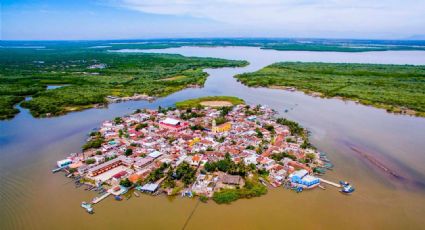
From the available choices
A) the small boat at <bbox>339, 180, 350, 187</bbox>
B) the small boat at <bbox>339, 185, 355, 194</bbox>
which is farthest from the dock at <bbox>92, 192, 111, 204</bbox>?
the small boat at <bbox>339, 180, 350, 187</bbox>

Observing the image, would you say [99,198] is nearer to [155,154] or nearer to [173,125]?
[155,154]

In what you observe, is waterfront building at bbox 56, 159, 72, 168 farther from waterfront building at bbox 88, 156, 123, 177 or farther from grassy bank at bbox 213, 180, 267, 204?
grassy bank at bbox 213, 180, 267, 204

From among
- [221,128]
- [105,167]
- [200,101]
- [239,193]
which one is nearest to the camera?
[239,193]

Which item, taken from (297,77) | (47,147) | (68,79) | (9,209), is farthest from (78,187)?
(297,77)

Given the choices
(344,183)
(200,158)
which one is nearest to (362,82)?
(344,183)

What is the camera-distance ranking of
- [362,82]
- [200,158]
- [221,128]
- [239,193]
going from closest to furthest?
[239,193]
[200,158]
[221,128]
[362,82]

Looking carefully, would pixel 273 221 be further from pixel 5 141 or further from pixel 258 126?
pixel 5 141
